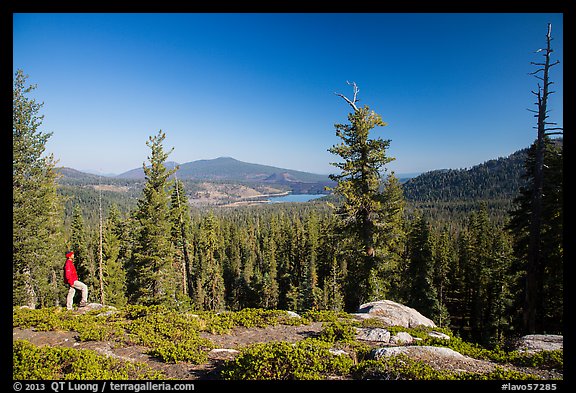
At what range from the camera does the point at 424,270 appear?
30.2 meters

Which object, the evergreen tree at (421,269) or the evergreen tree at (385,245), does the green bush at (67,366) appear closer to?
the evergreen tree at (385,245)

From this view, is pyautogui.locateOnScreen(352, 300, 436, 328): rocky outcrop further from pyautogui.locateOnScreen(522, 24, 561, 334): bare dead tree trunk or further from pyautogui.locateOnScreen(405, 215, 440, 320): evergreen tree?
pyautogui.locateOnScreen(405, 215, 440, 320): evergreen tree

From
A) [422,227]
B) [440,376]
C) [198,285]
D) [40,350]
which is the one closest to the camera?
[440,376]

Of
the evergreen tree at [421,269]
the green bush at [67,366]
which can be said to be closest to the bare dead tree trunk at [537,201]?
the green bush at [67,366]

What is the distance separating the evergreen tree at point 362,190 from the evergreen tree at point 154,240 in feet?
43.7

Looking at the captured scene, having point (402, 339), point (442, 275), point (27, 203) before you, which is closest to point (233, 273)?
point (442, 275)

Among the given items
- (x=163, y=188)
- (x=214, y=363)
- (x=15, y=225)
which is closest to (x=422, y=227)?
(x=163, y=188)

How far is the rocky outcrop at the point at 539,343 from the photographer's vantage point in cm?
670

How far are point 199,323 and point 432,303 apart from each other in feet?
99.3

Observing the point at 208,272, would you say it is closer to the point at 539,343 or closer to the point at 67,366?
the point at 67,366

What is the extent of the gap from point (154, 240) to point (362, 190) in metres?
15.2

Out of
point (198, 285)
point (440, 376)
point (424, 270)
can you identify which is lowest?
point (198, 285)

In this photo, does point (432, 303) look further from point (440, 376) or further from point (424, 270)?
point (440, 376)

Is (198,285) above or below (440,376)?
below
